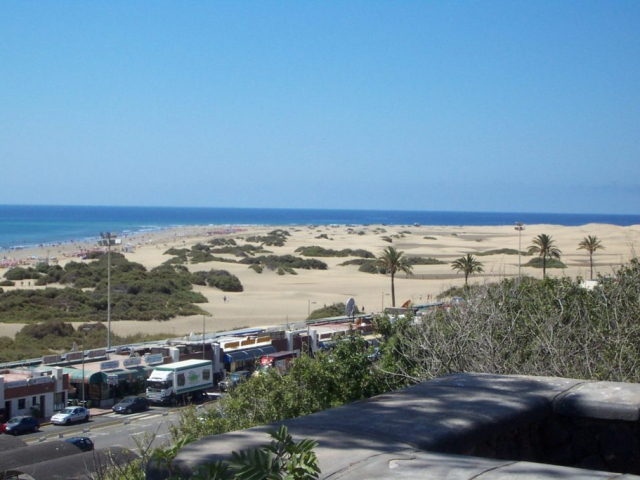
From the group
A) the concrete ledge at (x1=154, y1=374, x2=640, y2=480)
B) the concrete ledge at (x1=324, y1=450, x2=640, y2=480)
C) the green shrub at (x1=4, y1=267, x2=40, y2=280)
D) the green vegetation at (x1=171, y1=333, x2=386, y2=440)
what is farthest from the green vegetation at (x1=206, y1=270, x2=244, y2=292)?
the concrete ledge at (x1=324, y1=450, x2=640, y2=480)

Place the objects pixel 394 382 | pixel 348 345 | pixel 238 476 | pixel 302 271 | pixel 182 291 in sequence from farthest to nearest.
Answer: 1. pixel 302 271
2. pixel 182 291
3. pixel 348 345
4. pixel 394 382
5. pixel 238 476

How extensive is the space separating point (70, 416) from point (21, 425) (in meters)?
1.96

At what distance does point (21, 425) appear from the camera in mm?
23578

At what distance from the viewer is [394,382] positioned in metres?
9.64

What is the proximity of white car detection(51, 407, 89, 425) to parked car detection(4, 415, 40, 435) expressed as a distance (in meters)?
0.85

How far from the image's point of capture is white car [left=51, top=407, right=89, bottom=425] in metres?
25.1

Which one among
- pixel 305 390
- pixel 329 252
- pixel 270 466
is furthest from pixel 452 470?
pixel 329 252

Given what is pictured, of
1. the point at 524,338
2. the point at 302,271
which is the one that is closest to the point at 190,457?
the point at 524,338

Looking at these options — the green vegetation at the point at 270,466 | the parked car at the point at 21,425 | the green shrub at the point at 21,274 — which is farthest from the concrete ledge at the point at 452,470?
the green shrub at the point at 21,274

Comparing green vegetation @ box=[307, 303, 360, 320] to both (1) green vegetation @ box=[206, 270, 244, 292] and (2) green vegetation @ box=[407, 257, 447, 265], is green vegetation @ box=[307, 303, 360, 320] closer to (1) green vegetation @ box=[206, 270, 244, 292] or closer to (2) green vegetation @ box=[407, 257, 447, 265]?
(1) green vegetation @ box=[206, 270, 244, 292]

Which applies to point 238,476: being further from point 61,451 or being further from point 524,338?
point 61,451

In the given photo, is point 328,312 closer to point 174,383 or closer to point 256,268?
point 174,383

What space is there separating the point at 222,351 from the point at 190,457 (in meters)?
29.4

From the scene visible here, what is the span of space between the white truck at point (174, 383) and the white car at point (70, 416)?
2993 millimetres
